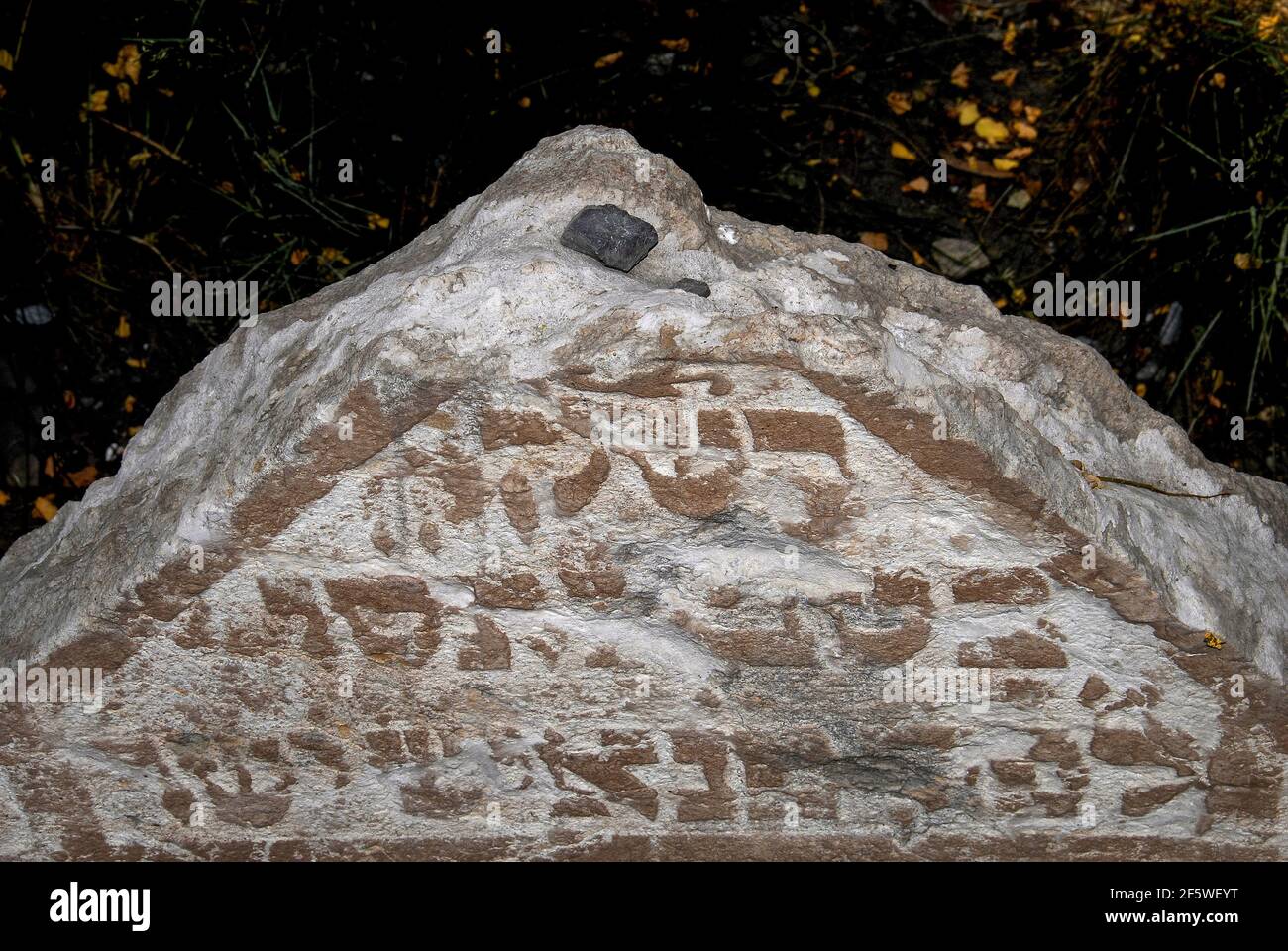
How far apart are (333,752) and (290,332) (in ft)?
2.06

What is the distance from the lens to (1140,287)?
339 cm

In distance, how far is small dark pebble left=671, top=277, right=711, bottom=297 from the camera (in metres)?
2.02

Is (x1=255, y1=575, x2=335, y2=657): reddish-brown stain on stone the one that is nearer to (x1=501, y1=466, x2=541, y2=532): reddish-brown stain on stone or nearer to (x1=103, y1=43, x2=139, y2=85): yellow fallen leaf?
(x1=501, y1=466, x2=541, y2=532): reddish-brown stain on stone

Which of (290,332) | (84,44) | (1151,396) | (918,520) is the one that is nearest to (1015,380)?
(918,520)

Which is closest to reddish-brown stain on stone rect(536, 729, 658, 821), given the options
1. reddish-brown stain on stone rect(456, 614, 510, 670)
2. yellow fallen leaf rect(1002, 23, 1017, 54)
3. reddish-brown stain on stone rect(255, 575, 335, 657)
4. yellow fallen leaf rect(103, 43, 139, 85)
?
reddish-brown stain on stone rect(456, 614, 510, 670)

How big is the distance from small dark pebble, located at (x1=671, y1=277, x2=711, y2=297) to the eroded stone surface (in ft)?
0.15

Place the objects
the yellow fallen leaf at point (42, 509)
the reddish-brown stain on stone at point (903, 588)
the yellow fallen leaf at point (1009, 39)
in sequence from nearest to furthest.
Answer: the reddish-brown stain on stone at point (903, 588) < the yellow fallen leaf at point (42, 509) < the yellow fallen leaf at point (1009, 39)

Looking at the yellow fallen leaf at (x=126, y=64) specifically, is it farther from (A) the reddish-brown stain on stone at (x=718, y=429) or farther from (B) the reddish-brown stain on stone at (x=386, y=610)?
(A) the reddish-brown stain on stone at (x=718, y=429)

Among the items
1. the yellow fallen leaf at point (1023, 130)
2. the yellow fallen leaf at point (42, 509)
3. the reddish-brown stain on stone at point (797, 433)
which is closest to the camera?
the reddish-brown stain on stone at point (797, 433)

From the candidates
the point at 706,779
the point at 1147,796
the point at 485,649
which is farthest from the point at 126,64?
the point at 1147,796

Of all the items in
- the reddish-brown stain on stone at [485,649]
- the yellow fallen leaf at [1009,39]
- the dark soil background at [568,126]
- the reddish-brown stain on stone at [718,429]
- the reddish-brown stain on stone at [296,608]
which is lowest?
the reddish-brown stain on stone at [485,649]

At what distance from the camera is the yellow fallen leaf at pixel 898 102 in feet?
11.9

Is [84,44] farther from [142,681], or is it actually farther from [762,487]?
[762,487]

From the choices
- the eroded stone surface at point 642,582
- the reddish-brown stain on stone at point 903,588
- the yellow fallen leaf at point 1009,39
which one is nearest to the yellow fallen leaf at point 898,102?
the yellow fallen leaf at point 1009,39
